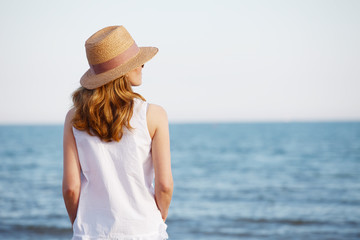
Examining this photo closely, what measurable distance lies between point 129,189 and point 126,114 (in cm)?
32

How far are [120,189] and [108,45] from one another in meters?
0.64

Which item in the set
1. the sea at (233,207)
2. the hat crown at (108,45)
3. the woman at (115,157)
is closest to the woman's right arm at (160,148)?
the woman at (115,157)

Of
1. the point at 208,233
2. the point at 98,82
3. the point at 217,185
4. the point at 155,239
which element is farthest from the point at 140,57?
A: the point at 217,185

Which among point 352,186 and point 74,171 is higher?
point 74,171

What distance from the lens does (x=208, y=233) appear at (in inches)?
289

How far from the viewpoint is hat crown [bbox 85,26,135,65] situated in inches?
69.9

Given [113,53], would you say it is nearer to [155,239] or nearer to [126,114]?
[126,114]

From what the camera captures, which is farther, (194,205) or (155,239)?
(194,205)

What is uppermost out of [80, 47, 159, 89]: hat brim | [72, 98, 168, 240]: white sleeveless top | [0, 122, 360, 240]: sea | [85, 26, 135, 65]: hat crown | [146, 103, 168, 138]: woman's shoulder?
[85, 26, 135, 65]: hat crown

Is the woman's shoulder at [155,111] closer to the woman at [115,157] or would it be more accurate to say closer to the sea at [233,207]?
the woman at [115,157]

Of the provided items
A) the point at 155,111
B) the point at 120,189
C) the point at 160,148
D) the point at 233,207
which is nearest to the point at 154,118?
the point at 155,111

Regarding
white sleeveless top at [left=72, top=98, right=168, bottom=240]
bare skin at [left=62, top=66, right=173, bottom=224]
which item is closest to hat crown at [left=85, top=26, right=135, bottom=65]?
bare skin at [left=62, top=66, right=173, bottom=224]

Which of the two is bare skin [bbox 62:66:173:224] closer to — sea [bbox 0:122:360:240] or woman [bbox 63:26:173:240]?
woman [bbox 63:26:173:240]

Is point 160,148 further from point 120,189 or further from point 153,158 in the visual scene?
point 120,189
